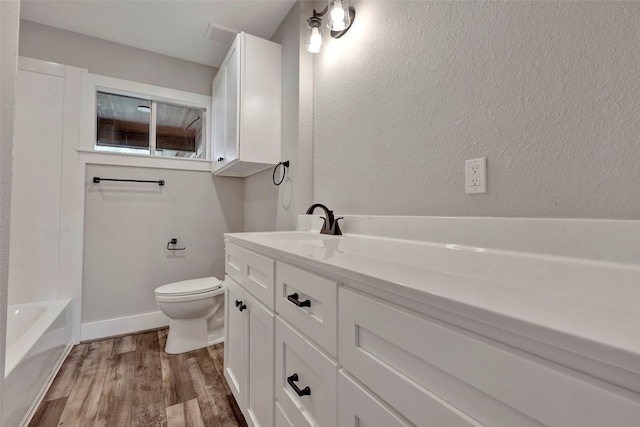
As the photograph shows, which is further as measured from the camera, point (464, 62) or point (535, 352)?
point (464, 62)

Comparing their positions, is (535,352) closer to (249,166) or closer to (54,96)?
(249,166)

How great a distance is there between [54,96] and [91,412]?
7.02ft

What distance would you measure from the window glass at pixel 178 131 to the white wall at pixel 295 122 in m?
1.16

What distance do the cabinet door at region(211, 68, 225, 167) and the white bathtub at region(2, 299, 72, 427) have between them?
1.50m

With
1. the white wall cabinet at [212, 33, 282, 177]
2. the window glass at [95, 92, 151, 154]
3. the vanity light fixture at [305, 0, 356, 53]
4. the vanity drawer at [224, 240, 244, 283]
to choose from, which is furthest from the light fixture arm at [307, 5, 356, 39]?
the window glass at [95, 92, 151, 154]

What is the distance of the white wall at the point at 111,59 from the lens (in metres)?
2.04

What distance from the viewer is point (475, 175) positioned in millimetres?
892

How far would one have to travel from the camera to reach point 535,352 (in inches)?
11.8

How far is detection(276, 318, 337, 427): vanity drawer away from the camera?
65cm

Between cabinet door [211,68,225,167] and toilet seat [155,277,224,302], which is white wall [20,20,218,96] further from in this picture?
toilet seat [155,277,224,302]

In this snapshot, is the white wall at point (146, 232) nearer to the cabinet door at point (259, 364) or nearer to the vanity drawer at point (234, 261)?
the vanity drawer at point (234, 261)

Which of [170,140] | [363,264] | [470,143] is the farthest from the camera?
[170,140]

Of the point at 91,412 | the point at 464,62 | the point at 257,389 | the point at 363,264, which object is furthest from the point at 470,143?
the point at 91,412

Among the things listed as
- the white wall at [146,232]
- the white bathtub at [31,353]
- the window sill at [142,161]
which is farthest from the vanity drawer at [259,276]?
the window sill at [142,161]
